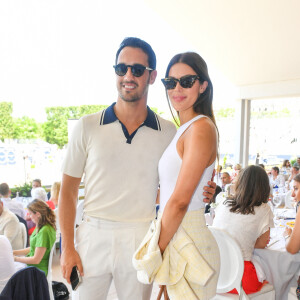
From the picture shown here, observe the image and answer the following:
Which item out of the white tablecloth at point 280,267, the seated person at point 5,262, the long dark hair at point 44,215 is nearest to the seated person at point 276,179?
the white tablecloth at point 280,267

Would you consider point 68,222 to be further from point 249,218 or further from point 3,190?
point 3,190

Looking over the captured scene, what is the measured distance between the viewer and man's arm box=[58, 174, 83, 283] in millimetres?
1368

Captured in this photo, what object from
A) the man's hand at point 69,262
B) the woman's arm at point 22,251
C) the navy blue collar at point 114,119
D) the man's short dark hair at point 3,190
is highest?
the navy blue collar at point 114,119

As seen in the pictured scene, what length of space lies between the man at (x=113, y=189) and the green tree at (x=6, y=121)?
13297 mm

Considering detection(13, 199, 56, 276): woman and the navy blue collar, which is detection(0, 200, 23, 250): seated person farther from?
the navy blue collar

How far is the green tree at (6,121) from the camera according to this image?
1325cm

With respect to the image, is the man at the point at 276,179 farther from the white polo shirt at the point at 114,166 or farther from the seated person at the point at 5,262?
the white polo shirt at the point at 114,166

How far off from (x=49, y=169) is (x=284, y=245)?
1097 centimetres

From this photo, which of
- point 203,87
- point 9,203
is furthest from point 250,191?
point 9,203

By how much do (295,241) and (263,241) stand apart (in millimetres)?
266

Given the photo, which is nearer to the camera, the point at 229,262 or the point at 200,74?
the point at 200,74

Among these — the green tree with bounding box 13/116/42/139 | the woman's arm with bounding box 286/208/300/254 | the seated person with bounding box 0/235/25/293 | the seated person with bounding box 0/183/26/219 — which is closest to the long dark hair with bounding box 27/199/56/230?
the seated person with bounding box 0/235/25/293

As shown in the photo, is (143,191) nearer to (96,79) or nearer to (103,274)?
(103,274)

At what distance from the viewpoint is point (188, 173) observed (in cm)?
115
